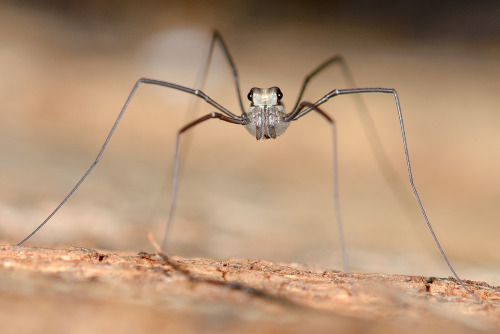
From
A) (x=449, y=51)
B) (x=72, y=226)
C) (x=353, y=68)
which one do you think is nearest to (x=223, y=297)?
(x=72, y=226)

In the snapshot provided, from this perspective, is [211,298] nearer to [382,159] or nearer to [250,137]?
[382,159]

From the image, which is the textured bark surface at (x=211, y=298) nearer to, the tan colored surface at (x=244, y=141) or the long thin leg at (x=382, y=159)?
the tan colored surface at (x=244, y=141)

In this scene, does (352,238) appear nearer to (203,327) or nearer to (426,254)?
(426,254)

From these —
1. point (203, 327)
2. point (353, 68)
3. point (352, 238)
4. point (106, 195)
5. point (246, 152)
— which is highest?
point (353, 68)

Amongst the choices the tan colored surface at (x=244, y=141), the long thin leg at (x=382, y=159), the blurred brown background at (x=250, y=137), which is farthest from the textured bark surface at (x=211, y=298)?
the long thin leg at (x=382, y=159)

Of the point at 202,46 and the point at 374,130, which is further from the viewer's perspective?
the point at 202,46
